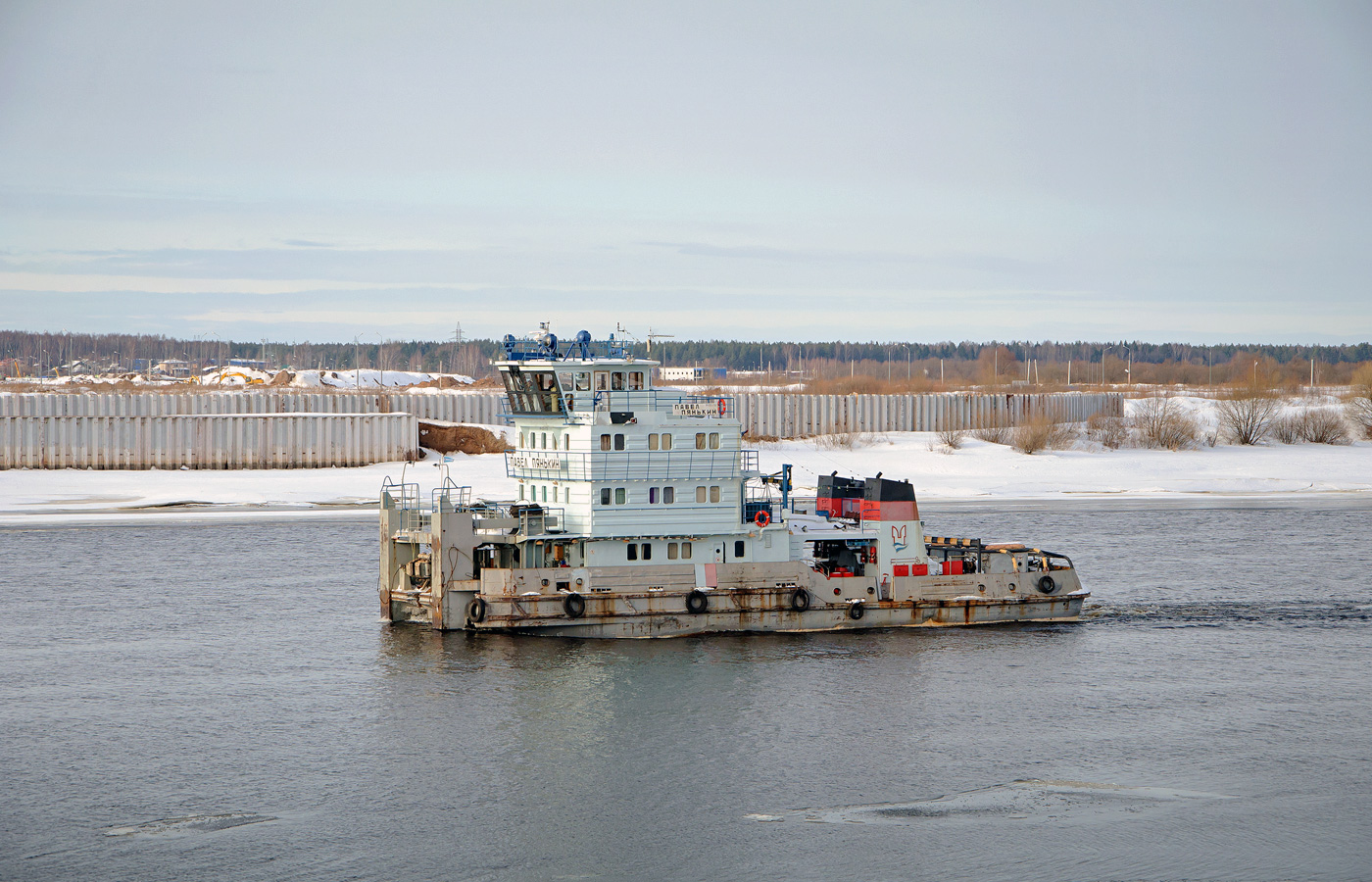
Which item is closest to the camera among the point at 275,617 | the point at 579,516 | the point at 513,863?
the point at 513,863

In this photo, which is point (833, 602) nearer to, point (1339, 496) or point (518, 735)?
point (518, 735)

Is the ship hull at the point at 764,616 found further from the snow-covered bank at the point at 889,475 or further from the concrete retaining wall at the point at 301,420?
the concrete retaining wall at the point at 301,420

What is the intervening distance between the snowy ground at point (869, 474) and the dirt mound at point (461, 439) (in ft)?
4.36

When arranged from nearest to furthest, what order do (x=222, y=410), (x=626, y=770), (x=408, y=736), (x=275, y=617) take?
1. (x=626, y=770)
2. (x=408, y=736)
3. (x=275, y=617)
4. (x=222, y=410)

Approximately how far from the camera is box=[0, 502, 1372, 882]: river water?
21.6m

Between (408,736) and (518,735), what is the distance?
2.34 meters

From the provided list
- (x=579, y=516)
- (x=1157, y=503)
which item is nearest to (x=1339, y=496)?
(x=1157, y=503)

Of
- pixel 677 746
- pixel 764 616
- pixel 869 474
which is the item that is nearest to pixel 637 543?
pixel 764 616

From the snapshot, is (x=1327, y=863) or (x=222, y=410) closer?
(x=1327, y=863)

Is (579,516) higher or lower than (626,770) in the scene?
higher

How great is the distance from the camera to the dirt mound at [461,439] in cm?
8469

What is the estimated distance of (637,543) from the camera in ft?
117

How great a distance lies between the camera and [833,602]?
36.6 meters

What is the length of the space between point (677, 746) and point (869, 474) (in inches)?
2179
